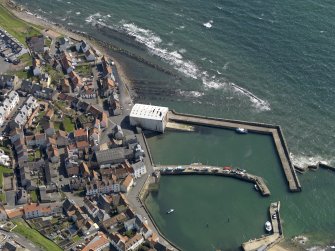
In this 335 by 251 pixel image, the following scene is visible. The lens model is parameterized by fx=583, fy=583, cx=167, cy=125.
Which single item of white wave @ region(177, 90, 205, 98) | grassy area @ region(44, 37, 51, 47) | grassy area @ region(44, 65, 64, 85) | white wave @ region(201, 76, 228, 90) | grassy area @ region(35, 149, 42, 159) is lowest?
grassy area @ region(35, 149, 42, 159)

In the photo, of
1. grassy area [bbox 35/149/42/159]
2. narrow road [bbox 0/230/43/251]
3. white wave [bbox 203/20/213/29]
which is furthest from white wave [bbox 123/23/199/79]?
narrow road [bbox 0/230/43/251]

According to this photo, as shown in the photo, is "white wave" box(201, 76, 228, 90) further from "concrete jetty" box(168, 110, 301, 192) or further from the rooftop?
the rooftop

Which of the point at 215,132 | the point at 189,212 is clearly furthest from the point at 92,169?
the point at 215,132

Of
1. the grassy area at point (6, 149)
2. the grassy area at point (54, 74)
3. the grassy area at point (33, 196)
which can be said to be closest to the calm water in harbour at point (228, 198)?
the grassy area at point (33, 196)

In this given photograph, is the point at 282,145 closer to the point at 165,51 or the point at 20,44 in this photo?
the point at 165,51

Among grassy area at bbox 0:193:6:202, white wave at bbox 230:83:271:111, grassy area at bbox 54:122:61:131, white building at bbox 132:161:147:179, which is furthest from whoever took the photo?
white wave at bbox 230:83:271:111

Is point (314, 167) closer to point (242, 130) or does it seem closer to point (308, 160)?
point (308, 160)

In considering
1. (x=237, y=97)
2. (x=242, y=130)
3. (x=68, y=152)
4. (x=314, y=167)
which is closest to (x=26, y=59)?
(x=68, y=152)
